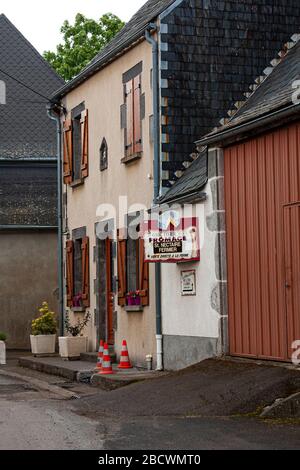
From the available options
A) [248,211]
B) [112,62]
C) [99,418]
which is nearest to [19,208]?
[112,62]

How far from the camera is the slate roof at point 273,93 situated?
12.5 meters

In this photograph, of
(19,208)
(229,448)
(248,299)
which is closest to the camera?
(229,448)

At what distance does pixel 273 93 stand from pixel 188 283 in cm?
316

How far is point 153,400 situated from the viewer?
1207 cm

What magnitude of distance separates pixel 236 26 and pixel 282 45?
2.92ft

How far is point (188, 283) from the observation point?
1501 centimetres

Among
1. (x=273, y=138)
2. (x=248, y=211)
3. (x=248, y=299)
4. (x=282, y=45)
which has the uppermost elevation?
(x=282, y=45)

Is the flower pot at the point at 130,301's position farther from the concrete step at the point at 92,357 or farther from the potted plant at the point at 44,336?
the potted plant at the point at 44,336

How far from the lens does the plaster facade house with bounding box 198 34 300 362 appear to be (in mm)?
12234

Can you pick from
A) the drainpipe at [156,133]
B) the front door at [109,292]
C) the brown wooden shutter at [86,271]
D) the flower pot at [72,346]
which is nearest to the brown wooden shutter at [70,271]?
the brown wooden shutter at [86,271]

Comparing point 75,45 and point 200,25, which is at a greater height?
point 75,45

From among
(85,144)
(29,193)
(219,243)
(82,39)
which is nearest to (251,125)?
(219,243)

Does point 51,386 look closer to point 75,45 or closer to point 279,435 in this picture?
point 279,435

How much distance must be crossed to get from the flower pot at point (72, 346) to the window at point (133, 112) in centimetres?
393
